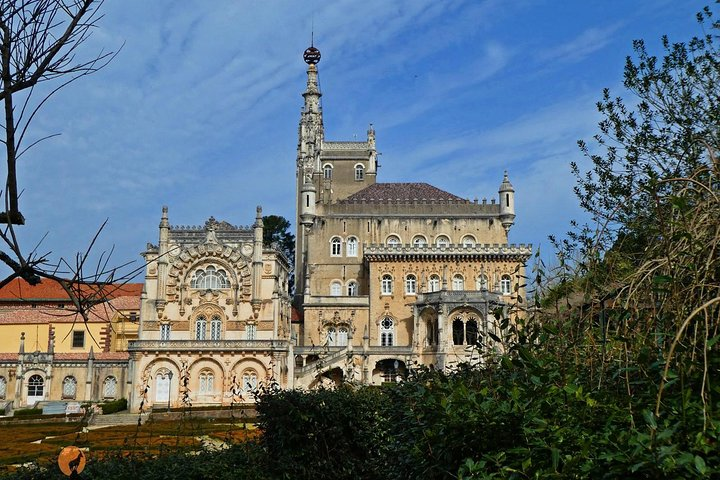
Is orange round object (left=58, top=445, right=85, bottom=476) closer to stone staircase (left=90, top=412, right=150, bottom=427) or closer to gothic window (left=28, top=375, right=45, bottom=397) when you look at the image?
stone staircase (left=90, top=412, right=150, bottom=427)

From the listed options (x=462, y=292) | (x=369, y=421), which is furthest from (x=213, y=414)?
(x=369, y=421)

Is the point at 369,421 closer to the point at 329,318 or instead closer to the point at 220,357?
the point at 220,357

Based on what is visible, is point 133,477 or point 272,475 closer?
point 133,477

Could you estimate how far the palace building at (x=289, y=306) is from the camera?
4816cm

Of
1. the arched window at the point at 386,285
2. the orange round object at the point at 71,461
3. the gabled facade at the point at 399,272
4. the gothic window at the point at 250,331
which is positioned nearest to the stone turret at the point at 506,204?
the gabled facade at the point at 399,272

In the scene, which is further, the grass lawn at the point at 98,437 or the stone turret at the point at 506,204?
the stone turret at the point at 506,204

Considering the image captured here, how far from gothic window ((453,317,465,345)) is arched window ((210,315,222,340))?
1572cm

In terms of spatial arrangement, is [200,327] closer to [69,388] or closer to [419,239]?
[69,388]

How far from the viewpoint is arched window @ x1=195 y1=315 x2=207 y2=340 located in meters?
50.3

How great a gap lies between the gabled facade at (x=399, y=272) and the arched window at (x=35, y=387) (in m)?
17.2

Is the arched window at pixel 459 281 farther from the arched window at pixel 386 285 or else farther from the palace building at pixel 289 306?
the arched window at pixel 386 285

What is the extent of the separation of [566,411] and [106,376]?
50.1 meters

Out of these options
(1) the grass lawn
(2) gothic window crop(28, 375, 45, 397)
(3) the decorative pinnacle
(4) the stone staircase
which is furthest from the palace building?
(3) the decorative pinnacle

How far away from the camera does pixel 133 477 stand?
35.0ft
